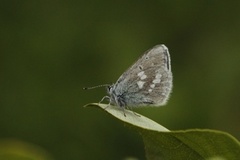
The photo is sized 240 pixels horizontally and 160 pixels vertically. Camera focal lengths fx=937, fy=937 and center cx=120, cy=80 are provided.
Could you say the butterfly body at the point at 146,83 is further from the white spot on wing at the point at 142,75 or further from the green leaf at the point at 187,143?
the green leaf at the point at 187,143

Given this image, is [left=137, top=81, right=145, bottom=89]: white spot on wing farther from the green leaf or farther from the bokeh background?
the bokeh background

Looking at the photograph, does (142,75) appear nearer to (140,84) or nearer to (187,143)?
(140,84)

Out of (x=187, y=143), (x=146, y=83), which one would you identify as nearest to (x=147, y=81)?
(x=146, y=83)

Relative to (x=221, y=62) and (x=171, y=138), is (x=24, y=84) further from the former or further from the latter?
(x=171, y=138)

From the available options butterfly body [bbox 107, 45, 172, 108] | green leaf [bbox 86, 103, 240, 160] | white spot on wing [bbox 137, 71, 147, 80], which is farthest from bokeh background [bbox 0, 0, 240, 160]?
green leaf [bbox 86, 103, 240, 160]

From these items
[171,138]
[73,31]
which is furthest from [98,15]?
[171,138]

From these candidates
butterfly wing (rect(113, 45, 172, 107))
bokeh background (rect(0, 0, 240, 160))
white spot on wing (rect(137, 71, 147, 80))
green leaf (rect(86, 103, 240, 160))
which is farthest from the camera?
bokeh background (rect(0, 0, 240, 160))
